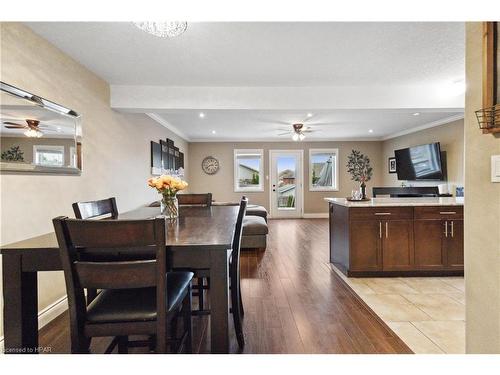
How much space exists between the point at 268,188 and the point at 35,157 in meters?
6.52

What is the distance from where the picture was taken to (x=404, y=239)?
10.0ft

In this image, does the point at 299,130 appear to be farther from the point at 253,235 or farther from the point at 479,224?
the point at 479,224

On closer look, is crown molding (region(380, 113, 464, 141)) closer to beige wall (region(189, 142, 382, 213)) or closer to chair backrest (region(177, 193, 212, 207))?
beige wall (region(189, 142, 382, 213))

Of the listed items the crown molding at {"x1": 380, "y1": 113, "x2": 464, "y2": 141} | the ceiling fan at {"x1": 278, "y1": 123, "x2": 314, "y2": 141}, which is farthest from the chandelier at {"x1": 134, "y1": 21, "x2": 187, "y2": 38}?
the crown molding at {"x1": 380, "y1": 113, "x2": 464, "y2": 141}

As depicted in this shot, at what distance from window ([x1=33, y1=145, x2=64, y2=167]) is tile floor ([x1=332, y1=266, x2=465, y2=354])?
9.86ft

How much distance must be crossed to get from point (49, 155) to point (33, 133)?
0.74 ft

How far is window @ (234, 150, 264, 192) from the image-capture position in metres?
8.19

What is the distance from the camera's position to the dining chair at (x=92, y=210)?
5.18 feet

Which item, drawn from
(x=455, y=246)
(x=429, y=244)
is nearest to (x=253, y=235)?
(x=429, y=244)

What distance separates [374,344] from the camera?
181 centimetres

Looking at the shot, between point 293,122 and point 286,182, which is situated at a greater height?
point 293,122

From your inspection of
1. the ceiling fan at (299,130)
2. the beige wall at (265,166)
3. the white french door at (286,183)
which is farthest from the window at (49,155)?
the white french door at (286,183)

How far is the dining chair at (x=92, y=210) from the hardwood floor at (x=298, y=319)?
1.29 feet
